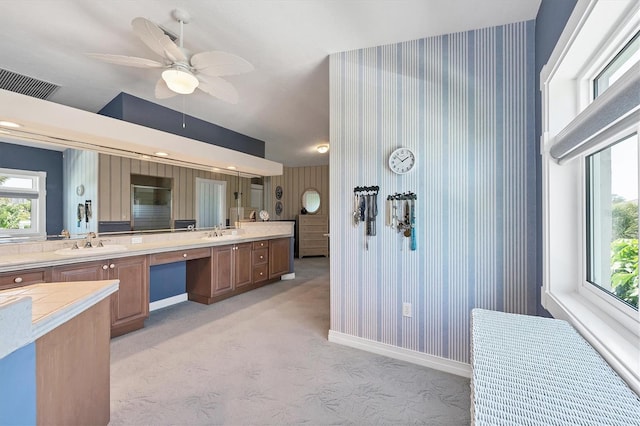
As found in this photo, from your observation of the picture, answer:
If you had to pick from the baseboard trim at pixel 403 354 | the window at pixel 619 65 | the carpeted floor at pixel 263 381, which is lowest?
the carpeted floor at pixel 263 381

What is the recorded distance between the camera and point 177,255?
320cm

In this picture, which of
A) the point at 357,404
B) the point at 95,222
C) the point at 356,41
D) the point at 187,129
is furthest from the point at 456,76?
the point at 95,222

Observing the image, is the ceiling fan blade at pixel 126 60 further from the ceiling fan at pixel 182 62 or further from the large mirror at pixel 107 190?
the large mirror at pixel 107 190

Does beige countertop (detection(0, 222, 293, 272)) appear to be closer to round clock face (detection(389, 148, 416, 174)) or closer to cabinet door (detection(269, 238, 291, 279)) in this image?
cabinet door (detection(269, 238, 291, 279))

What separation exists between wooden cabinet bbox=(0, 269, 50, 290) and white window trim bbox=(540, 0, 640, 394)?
3.37 m

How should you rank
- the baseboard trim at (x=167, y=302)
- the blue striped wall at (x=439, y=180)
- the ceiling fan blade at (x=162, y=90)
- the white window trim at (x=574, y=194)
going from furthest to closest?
the baseboard trim at (x=167, y=302), the ceiling fan blade at (x=162, y=90), the blue striped wall at (x=439, y=180), the white window trim at (x=574, y=194)

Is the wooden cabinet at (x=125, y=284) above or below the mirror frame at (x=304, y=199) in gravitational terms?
below

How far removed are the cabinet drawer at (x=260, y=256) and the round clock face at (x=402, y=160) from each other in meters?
2.79

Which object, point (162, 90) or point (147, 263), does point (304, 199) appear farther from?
point (162, 90)

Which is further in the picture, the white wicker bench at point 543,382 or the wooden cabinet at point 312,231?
the wooden cabinet at point 312,231

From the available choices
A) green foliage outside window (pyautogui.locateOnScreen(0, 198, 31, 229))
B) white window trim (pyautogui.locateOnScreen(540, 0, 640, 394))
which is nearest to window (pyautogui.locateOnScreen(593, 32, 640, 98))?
white window trim (pyautogui.locateOnScreen(540, 0, 640, 394))

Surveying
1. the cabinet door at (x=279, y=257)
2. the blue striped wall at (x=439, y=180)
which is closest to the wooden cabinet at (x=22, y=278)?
the blue striped wall at (x=439, y=180)

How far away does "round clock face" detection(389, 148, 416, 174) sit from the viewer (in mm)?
2234

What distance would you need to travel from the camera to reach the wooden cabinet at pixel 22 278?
1.99 metres
